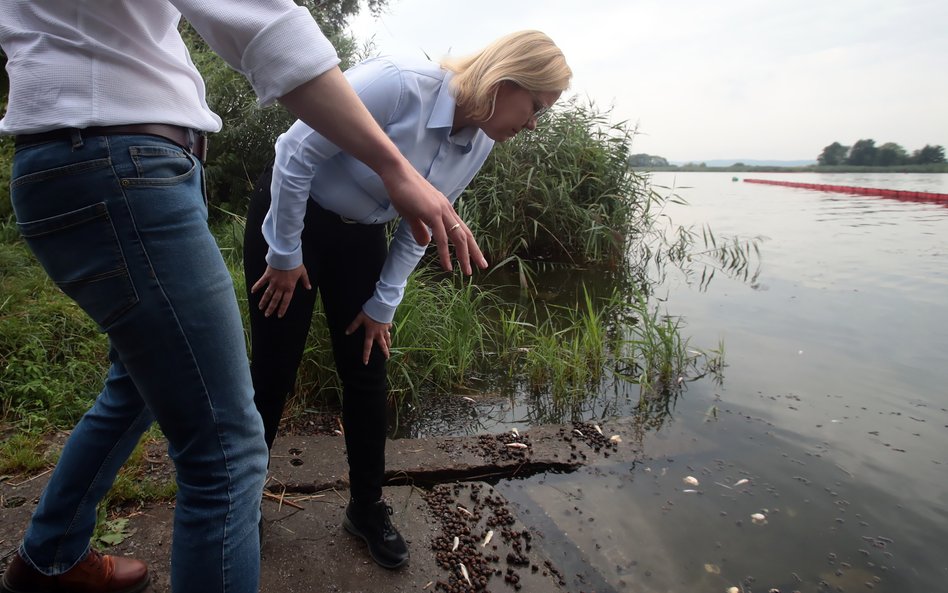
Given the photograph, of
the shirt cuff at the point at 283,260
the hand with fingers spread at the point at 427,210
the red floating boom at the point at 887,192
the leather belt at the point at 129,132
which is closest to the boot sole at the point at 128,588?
the shirt cuff at the point at 283,260

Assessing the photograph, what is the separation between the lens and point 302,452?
8.08 feet

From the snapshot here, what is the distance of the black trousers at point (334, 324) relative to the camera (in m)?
1.67

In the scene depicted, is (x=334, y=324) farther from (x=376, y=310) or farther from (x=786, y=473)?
(x=786, y=473)

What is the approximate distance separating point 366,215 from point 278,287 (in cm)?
30

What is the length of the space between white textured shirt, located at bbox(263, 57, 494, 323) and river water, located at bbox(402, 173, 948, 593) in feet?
4.16

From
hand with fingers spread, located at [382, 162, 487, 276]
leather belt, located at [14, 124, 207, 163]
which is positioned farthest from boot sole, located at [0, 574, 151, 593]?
hand with fingers spread, located at [382, 162, 487, 276]

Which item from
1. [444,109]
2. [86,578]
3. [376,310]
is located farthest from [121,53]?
[86,578]

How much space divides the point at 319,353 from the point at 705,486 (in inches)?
73.2

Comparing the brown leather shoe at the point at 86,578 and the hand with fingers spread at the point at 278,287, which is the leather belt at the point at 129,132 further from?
the brown leather shoe at the point at 86,578

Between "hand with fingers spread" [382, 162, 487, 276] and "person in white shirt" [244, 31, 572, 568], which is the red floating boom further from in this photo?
"hand with fingers spread" [382, 162, 487, 276]

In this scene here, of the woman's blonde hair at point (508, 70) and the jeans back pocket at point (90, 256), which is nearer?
the jeans back pocket at point (90, 256)

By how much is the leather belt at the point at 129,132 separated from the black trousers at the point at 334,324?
1.86 ft

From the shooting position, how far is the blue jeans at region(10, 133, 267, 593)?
935 millimetres

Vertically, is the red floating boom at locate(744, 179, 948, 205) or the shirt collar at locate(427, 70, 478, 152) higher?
the shirt collar at locate(427, 70, 478, 152)
